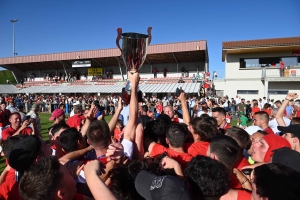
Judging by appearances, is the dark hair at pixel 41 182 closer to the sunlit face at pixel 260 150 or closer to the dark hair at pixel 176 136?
the dark hair at pixel 176 136

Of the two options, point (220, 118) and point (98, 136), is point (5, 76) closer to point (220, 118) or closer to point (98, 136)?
point (220, 118)

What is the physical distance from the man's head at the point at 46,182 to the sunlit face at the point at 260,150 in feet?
7.20

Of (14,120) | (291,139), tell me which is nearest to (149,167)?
(291,139)

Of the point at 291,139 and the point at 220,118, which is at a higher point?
the point at 220,118

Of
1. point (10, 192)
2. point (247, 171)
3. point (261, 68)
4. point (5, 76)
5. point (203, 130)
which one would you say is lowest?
point (10, 192)

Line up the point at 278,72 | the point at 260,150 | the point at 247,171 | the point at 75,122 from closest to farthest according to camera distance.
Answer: the point at 247,171
the point at 260,150
the point at 75,122
the point at 278,72

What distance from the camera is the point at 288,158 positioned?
1800 mm

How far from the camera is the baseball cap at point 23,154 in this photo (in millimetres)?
1961

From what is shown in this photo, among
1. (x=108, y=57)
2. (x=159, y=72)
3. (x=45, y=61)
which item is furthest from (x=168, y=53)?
(x=45, y=61)

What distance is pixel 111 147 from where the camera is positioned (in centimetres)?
173

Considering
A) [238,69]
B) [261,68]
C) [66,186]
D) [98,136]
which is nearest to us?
[66,186]

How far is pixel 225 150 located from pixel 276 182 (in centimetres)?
70

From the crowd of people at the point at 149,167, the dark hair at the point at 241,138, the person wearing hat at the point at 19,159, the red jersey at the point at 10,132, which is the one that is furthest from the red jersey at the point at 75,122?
the dark hair at the point at 241,138

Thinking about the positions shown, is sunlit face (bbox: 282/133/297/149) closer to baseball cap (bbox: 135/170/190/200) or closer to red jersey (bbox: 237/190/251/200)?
red jersey (bbox: 237/190/251/200)
